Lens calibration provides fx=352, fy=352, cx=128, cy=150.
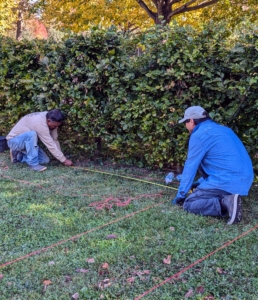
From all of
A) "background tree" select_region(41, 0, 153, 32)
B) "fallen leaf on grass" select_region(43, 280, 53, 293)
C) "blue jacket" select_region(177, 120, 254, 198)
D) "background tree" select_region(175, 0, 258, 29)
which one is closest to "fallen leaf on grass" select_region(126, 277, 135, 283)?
"fallen leaf on grass" select_region(43, 280, 53, 293)

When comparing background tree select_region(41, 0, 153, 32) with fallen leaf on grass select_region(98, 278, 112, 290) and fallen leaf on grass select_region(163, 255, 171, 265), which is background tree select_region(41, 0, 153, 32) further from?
fallen leaf on grass select_region(98, 278, 112, 290)

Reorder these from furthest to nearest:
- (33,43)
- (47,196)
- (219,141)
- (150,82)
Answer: (33,43) → (150,82) → (47,196) → (219,141)

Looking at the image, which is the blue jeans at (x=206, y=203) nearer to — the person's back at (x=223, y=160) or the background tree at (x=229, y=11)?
the person's back at (x=223, y=160)

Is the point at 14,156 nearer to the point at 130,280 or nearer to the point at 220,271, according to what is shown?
the point at 130,280

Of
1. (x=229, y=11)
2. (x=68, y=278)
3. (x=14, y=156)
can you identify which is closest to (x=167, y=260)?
(x=68, y=278)

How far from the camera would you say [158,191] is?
4766 millimetres

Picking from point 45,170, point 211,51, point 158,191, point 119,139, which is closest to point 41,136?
point 45,170

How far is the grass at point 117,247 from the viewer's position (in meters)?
2.54

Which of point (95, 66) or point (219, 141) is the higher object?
point (95, 66)

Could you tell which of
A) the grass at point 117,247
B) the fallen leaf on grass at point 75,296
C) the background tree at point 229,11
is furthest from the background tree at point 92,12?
the fallen leaf on grass at point 75,296

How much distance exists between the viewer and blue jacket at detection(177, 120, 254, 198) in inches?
148

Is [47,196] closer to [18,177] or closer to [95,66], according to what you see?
[18,177]

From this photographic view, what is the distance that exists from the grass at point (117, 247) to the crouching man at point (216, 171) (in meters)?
0.14

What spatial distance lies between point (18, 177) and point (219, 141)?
317 centimetres
